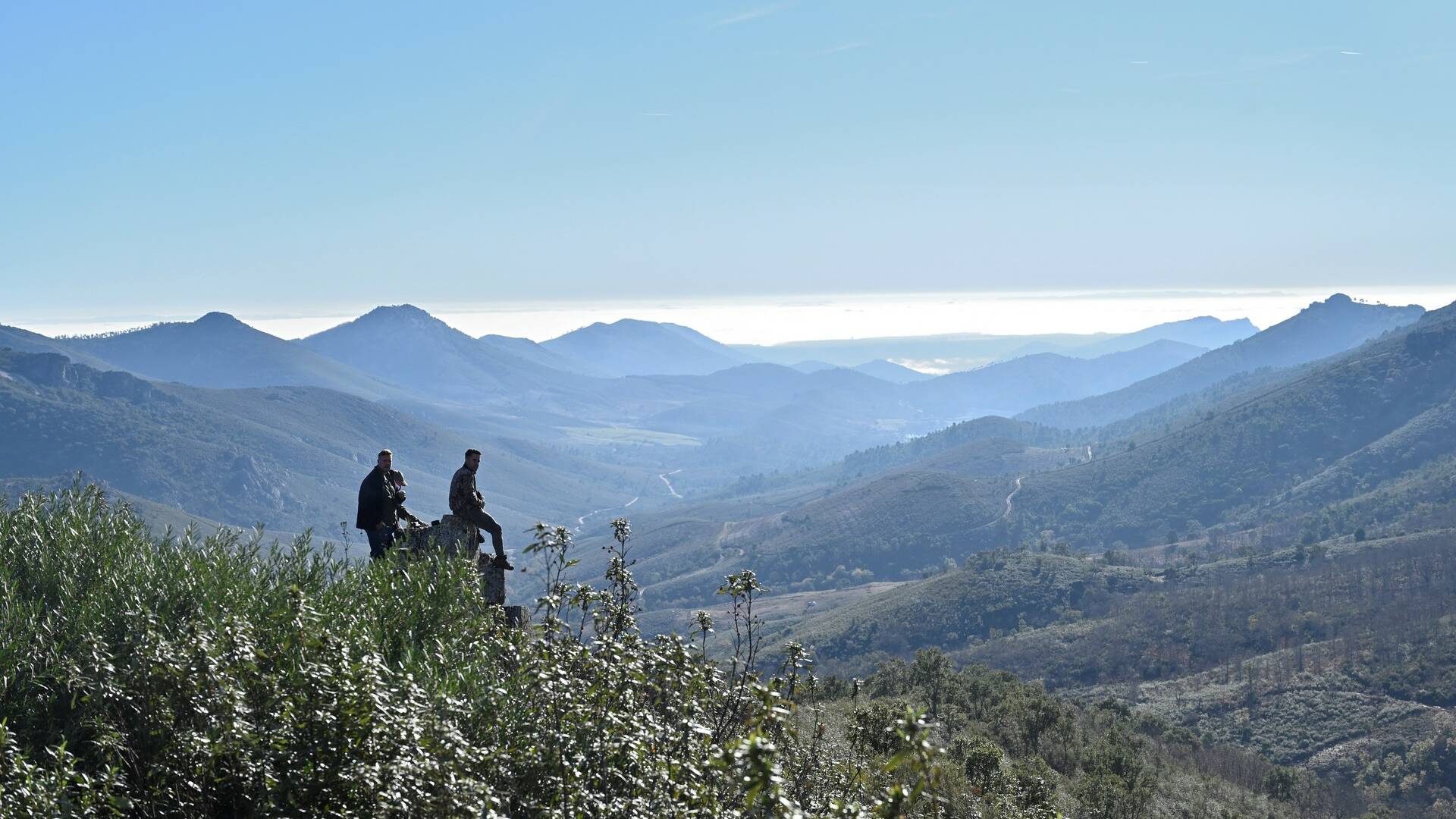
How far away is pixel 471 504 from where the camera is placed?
47.3 ft

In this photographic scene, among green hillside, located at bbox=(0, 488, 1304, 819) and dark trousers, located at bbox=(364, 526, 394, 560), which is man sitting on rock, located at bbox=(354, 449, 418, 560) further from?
green hillside, located at bbox=(0, 488, 1304, 819)

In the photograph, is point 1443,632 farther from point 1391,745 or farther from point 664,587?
point 664,587

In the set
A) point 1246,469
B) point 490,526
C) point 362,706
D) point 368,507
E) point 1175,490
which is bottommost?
point 1175,490

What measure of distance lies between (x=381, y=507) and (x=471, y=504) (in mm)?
1253

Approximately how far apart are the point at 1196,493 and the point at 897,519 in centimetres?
5430

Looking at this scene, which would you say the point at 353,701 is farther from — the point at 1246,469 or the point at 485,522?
the point at 1246,469

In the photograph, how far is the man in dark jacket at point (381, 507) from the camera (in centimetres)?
1409

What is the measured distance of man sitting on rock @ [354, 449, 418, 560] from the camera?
1410 cm

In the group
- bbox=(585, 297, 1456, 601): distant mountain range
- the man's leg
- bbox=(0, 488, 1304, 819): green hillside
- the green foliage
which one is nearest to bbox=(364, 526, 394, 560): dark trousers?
the man's leg

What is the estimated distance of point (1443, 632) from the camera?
260ft

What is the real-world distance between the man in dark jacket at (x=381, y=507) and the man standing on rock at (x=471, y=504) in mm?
778

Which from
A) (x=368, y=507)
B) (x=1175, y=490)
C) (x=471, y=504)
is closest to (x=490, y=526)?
(x=471, y=504)

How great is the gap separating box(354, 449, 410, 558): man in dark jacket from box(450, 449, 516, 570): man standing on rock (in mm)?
778

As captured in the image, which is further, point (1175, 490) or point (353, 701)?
point (1175, 490)
